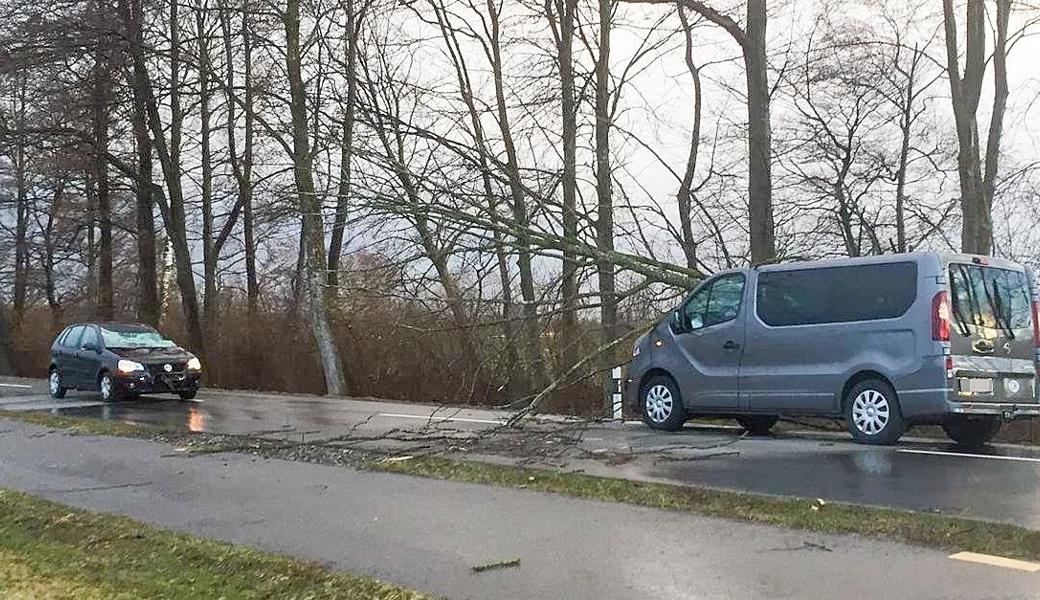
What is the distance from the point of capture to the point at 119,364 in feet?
66.9

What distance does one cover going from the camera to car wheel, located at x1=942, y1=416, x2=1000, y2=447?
1166 centimetres

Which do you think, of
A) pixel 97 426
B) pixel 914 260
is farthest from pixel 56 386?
pixel 914 260

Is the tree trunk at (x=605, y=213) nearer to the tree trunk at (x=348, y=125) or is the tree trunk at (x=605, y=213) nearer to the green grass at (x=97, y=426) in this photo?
the tree trunk at (x=348, y=125)

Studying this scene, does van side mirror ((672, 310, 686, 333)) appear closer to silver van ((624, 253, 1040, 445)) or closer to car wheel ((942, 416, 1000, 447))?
silver van ((624, 253, 1040, 445))

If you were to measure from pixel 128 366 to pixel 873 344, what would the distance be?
46.9 feet

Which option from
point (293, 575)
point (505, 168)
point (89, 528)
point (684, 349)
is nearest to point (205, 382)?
point (505, 168)

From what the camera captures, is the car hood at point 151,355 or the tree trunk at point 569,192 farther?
the car hood at point 151,355

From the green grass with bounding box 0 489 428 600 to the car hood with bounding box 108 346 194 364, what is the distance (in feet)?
43.4

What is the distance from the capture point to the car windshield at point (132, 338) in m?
21.4

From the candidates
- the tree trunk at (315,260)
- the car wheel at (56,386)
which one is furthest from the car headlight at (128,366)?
the tree trunk at (315,260)

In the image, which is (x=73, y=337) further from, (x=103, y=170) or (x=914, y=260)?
(x=914, y=260)

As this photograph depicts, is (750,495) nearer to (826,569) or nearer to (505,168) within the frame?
(826,569)

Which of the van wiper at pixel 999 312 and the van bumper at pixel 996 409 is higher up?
the van wiper at pixel 999 312

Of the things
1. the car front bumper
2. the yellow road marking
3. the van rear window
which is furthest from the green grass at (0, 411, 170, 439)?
the yellow road marking
